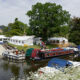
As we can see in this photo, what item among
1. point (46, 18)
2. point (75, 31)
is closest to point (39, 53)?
point (46, 18)

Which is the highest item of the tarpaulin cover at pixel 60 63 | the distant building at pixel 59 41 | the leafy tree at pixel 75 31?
the leafy tree at pixel 75 31

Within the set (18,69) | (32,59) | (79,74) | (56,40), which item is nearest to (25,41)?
(56,40)

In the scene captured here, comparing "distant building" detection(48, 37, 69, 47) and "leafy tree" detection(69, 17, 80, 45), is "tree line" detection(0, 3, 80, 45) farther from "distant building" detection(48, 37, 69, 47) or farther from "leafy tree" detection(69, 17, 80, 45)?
"distant building" detection(48, 37, 69, 47)

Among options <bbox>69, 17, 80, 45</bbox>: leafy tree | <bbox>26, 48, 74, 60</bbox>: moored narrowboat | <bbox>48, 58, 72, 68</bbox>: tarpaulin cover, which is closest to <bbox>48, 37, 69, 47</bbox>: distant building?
<bbox>69, 17, 80, 45</bbox>: leafy tree

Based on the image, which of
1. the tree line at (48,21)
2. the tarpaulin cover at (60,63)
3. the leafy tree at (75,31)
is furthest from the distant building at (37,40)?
the tarpaulin cover at (60,63)

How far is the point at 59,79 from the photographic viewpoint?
Result: 668cm

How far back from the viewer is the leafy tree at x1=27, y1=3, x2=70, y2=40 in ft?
151

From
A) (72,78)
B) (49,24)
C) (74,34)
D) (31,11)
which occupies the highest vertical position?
(31,11)

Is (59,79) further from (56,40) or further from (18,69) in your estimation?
(56,40)

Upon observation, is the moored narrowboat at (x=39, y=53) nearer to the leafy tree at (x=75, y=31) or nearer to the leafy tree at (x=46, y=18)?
the leafy tree at (x=46, y=18)

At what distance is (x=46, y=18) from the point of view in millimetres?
47094

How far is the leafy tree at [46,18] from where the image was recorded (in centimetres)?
4597

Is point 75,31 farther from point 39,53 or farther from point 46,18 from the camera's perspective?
point 39,53

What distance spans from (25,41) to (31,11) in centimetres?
1197
